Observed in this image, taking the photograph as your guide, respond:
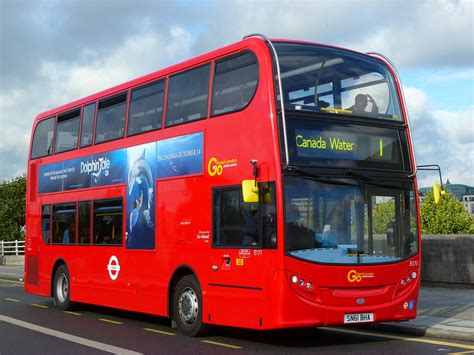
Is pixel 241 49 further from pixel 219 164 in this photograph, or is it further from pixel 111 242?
pixel 111 242

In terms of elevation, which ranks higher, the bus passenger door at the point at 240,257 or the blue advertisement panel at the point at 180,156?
the blue advertisement panel at the point at 180,156

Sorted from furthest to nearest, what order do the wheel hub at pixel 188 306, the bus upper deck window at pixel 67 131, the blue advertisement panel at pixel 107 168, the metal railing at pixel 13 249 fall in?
the metal railing at pixel 13 249, the bus upper deck window at pixel 67 131, the blue advertisement panel at pixel 107 168, the wheel hub at pixel 188 306

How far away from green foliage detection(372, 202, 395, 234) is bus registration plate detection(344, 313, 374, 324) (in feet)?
3.90

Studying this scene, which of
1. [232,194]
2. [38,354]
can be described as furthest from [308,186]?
[38,354]

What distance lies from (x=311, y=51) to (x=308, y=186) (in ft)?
7.09

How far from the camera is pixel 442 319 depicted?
12.4 m

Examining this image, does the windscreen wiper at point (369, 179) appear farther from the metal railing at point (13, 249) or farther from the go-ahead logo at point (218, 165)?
the metal railing at point (13, 249)

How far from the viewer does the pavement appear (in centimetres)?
1108

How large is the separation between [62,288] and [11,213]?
125ft

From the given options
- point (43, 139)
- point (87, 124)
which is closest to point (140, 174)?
point (87, 124)

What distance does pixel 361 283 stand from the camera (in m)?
10.2

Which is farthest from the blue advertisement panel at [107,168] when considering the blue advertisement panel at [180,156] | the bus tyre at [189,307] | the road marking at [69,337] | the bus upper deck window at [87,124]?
the road marking at [69,337]

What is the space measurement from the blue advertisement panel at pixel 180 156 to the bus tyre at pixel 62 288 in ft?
15.5

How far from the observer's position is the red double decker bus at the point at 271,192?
9.97m
